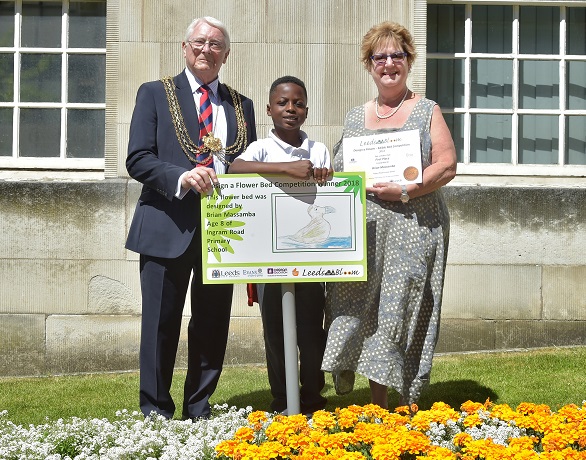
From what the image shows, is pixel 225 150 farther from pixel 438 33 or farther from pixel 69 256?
pixel 438 33

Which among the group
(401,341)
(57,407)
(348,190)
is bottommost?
(57,407)

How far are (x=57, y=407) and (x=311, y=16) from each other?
13.2ft

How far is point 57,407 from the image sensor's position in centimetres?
686

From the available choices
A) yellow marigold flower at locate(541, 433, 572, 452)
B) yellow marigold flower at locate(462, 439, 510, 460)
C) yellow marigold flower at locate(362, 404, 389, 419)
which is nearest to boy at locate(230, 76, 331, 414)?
yellow marigold flower at locate(362, 404, 389, 419)

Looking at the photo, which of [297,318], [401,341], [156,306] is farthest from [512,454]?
[156,306]

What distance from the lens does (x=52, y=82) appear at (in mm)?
9102

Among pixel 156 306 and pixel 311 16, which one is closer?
pixel 156 306

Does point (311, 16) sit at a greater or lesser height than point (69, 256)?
greater

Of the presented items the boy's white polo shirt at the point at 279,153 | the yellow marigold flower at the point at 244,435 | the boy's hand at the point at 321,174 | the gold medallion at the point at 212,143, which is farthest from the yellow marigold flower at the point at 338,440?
the gold medallion at the point at 212,143

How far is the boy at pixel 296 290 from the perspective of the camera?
17.5ft

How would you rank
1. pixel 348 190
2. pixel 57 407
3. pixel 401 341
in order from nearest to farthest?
1. pixel 348 190
2. pixel 401 341
3. pixel 57 407

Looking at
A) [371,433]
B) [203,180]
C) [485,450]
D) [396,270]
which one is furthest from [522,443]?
[203,180]

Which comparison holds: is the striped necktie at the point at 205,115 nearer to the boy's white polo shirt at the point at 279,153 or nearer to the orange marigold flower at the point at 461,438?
the boy's white polo shirt at the point at 279,153

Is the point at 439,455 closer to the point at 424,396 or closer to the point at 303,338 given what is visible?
the point at 303,338
